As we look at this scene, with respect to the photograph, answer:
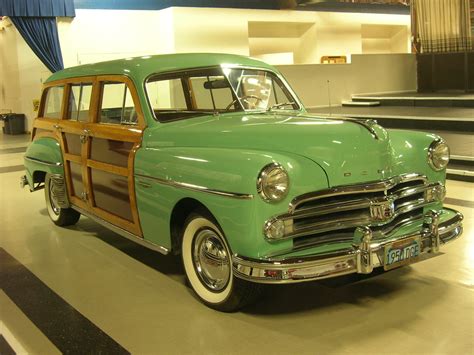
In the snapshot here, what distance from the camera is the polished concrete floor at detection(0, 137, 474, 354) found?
9.18 ft

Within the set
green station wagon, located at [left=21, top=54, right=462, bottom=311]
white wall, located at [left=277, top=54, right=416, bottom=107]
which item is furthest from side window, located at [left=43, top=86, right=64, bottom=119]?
white wall, located at [left=277, top=54, right=416, bottom=107]

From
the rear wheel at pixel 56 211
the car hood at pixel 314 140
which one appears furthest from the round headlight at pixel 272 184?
the rear wheel at pixel 56 211

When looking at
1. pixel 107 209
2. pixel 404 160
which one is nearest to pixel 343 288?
pixel 404 160

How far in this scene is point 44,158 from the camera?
535cm

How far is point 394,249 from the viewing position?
9.66ft

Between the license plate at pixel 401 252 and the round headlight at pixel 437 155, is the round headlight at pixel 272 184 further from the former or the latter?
the round headlight at pixel 437 155

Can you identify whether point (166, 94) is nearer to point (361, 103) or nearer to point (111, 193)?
point (111, 193)

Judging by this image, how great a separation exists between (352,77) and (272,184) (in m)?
13.2

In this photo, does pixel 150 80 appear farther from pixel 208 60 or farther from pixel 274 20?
pixel 274 20

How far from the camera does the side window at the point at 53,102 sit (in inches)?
206

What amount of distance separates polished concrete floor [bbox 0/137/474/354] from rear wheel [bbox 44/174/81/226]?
920 millimetres

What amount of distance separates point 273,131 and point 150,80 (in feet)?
3.78

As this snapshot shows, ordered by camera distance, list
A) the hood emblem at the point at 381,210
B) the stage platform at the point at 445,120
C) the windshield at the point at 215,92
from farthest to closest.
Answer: the stage platform at the point at 445,120
the windshield at the point at 215,92
the hood emblem at the point at 381,210

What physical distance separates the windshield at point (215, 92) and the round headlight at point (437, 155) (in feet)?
4.06
